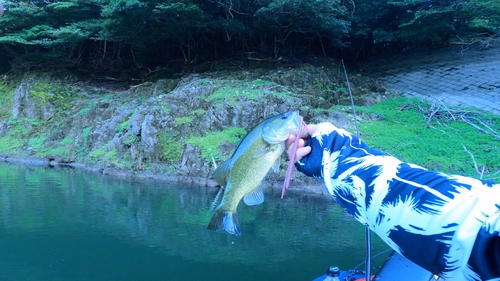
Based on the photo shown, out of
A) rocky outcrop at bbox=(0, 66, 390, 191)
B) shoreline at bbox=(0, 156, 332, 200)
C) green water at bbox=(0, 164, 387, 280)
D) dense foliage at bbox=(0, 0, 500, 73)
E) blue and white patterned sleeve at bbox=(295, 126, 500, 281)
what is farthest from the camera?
dense foliage at bbox=(0, 0, 500, 73)

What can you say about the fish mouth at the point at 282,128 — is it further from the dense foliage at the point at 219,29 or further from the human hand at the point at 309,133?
the dense foliage at the point at 219,29

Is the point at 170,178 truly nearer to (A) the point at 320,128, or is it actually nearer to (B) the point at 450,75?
(A) the point at 320,128

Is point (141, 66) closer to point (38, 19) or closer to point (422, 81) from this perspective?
point (38, 19)

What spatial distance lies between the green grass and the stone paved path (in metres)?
1.30

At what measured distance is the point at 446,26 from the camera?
13.8 m

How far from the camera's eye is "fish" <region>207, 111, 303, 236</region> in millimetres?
1707

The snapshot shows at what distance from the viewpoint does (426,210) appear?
1010 millimetres

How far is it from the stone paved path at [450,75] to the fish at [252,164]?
11412 millimetres

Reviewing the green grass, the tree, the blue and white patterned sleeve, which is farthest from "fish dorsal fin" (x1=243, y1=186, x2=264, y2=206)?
the tree

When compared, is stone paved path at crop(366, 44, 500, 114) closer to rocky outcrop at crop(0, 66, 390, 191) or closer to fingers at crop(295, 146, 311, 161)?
rocky outcrop at crop(0, 66, 390, 191)

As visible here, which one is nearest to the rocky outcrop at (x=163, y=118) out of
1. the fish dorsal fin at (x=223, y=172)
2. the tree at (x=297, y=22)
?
the tree at (x=297, y=22)

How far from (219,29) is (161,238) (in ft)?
33.1

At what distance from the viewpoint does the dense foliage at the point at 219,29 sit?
1295 cm

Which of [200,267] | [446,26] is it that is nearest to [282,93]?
[446,26]
